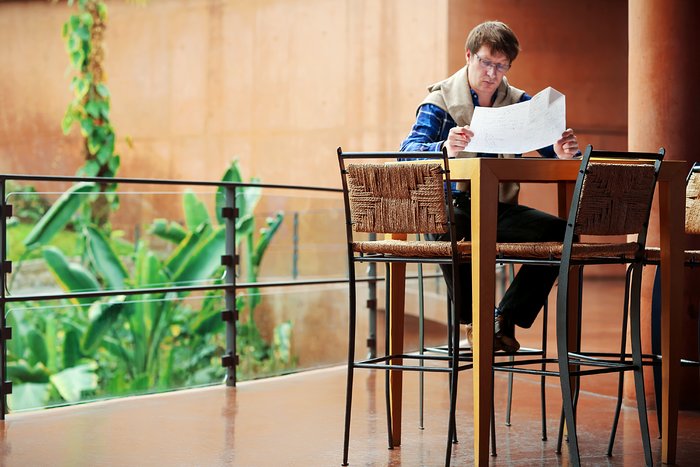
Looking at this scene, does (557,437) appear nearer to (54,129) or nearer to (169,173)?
(169,173)

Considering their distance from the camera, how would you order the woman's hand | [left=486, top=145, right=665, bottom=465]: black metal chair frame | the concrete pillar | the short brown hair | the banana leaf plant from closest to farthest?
1. [left=486, top=145, right=665, bottom=465]: black metal chair frame
2. the woman's hand
3. the short brown hair
4. the concrete pillar
5. the banana leaf plant

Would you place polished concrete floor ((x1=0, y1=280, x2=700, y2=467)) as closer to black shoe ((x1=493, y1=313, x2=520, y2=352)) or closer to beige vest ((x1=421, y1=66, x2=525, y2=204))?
black shoe ((x1=493, y1=313, x2=520, y2=352))

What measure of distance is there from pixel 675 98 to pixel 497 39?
1002mm

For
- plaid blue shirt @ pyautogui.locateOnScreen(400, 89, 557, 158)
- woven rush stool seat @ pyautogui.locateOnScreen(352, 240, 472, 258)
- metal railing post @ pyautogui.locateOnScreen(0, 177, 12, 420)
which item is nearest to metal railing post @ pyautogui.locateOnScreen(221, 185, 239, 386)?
metal railing post @ pyautogui.locateOnScreen(0, 177, 12, 420)

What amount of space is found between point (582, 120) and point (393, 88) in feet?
6.06

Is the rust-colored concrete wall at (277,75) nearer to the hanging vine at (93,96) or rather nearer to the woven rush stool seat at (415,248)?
the hanging vine at (93,96)

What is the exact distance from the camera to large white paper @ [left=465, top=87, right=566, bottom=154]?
8.27ft

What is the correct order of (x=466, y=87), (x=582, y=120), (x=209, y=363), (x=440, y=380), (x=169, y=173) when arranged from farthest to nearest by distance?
(x=169, y=173)
(x=582, y=120)
(x=209, y=363)
(x=440, y=380)
(x=466, y=87)

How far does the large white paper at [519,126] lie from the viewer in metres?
2.52

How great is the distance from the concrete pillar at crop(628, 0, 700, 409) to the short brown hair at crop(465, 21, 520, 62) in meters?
0.90

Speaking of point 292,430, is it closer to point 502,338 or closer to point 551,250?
point 502,338

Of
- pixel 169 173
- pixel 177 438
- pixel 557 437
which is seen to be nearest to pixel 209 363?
pixel 177 438

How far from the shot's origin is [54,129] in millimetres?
12969

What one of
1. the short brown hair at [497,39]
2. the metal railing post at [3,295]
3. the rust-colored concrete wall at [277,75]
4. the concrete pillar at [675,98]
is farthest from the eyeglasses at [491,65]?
the rust-colored concrete wall at [277,75]
